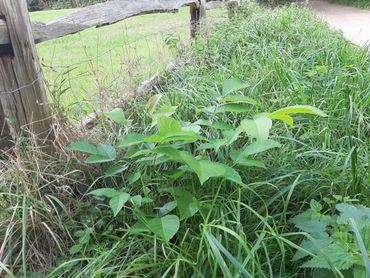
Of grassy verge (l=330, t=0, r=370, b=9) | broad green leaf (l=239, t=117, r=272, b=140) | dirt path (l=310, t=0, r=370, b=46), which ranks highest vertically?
broad green leaf (l=239, t=117, r=272, b=140)

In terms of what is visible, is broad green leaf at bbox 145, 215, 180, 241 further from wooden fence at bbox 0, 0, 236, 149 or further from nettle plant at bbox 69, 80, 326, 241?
wooden fence at bbox 0, 0, 236, 149

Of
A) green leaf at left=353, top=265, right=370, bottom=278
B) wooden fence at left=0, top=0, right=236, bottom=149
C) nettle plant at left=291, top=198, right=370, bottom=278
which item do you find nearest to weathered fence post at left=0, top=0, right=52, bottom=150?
wooden fence at left=0, top=0, right=236, bottom=149

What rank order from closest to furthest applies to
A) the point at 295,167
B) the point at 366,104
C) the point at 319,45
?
the point at 295,167, the point at 366,104, the point at 319,45

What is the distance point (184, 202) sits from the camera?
68.4 inches

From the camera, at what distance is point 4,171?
6.61ft

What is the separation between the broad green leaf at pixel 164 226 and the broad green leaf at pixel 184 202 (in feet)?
0.20

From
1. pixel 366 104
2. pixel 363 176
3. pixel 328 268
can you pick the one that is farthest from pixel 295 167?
pixel 366 104

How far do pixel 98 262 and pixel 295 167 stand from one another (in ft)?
3.73

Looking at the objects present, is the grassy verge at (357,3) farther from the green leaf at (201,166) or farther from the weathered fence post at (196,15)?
the green leaf at (201,166)

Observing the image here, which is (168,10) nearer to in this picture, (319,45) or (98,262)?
(319,45)

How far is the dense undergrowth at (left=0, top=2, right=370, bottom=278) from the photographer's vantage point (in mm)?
1543

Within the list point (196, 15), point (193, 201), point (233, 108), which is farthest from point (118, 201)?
point (196, 15)

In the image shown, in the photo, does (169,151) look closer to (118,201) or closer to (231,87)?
(118,201)

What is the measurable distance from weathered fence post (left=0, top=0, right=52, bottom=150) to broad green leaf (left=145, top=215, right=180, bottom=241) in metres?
1.00
